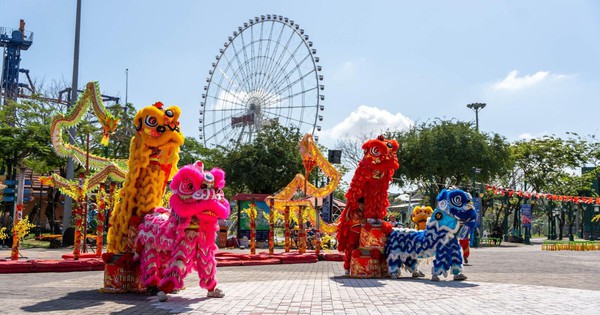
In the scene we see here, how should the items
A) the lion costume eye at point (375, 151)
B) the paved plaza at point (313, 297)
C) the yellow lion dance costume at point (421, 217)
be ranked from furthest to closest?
the yellow lion dance costume at point (421, 217), the lion costume eye at point (375, 151), the paved plaza at point (313, 297)

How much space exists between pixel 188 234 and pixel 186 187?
711 millimetres

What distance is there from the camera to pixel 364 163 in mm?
12875

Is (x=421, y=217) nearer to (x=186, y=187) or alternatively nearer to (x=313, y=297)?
(x=313, y=297)

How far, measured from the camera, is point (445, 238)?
11.7 meters

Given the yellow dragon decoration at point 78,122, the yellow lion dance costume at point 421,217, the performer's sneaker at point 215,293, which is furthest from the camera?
the yellow lion dance costume at point 421,217

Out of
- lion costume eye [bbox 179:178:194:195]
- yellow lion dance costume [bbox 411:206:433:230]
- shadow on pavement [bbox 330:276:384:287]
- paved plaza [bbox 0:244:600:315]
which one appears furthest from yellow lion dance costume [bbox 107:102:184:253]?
yellow lion dance costume [bbox 411:206:433:230]

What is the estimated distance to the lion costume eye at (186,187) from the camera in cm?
827

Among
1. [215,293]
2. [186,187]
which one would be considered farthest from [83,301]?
[186,187]

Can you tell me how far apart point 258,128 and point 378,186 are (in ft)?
86.9

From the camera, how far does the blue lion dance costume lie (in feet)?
38.0

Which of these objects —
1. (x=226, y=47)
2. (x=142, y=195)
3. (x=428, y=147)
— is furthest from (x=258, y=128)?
(x=142, y=195)

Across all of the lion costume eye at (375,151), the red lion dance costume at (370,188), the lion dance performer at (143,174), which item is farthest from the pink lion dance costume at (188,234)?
the lion costume eye at (375,151)

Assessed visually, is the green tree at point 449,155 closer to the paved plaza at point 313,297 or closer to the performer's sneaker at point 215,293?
the paved plaza at point 313,297

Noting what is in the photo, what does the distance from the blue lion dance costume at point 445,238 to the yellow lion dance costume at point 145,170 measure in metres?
5.42
